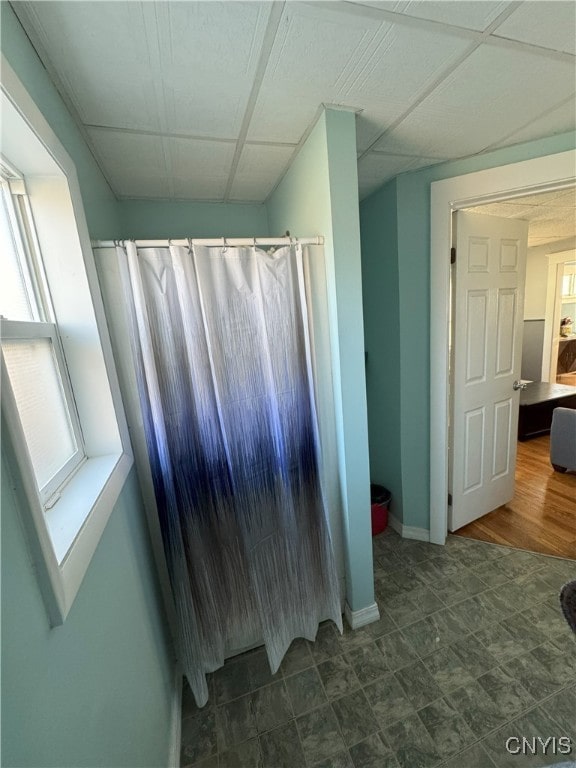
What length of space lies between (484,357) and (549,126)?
3.88ft

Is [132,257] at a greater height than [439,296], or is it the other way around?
[132,257]

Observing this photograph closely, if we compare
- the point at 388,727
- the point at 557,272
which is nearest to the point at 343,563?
the point at 388,727

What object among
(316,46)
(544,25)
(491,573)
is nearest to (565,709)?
(491,573)

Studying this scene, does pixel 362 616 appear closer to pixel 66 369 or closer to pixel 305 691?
pixel 305 691

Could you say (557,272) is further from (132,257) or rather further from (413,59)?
(132,257)

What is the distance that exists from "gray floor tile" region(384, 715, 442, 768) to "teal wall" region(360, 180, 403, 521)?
111 centimetres

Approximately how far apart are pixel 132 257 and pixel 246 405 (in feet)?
2.34

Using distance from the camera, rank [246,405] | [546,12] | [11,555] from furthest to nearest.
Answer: [246,405]
[546,12]
[11,555]

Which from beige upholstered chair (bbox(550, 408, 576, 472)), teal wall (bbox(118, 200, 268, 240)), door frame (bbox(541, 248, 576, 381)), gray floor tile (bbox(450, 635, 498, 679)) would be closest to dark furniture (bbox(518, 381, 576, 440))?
beige upholstered chair (bbox(550, 408, 576, 472))

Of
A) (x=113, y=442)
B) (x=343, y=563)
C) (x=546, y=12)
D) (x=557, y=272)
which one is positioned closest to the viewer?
(x=546, y=12)

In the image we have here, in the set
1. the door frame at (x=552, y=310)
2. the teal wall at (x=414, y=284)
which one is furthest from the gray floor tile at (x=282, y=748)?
the door frame at (x=552, y=310)

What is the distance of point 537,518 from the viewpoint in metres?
2.19

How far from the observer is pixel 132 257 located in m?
1.11

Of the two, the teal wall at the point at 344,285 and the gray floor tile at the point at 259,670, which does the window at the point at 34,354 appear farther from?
the gray floor tile at the point at 259,670
